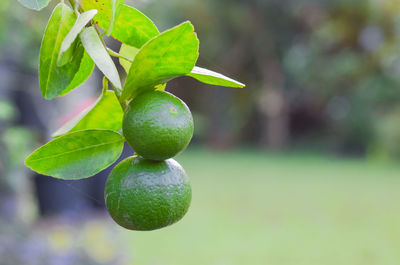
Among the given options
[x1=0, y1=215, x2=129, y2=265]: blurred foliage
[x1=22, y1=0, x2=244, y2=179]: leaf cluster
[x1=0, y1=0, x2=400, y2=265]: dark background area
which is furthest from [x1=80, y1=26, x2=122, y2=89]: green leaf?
[x1=0, y1=215, x2=129, y2=265]: blurred foliage

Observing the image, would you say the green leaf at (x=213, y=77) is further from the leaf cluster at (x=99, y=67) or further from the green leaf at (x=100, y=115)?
the green leaf at (x=100, y=115)

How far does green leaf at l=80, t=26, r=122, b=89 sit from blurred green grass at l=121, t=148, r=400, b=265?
121 inches

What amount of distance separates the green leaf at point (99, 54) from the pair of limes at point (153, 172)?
44 millimetres

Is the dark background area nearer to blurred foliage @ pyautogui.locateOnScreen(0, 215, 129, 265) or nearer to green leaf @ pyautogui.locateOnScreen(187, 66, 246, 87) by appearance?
blurred foliage @ pyautogui.locateOnScreen(0, 215, 129, 265)

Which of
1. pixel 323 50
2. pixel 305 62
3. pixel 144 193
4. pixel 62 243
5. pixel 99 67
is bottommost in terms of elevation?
pixel 62 243

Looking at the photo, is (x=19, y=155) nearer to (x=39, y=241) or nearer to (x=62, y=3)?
(x=39, y=241)

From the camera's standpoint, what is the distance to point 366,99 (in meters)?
9.29

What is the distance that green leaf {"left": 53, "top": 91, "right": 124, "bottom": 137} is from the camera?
459 mm

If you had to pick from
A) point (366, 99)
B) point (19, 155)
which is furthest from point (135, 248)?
point (366, 99)

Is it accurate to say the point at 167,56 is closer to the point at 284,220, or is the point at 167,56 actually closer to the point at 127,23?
the point at 127,23

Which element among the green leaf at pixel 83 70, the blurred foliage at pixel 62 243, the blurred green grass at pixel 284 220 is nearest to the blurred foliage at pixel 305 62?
the blurred green grass at pixel 284 220

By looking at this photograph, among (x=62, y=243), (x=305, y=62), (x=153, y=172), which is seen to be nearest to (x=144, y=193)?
(x=153, y=172)

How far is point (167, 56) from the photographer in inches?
14.3

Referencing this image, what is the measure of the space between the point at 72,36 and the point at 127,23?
101mm
